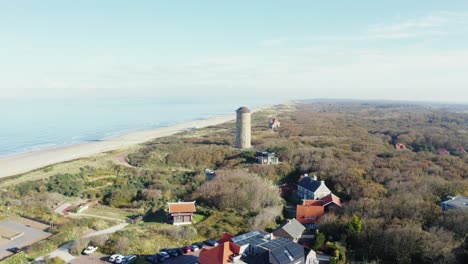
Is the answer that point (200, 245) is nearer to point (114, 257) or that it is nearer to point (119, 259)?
point (119, 259)

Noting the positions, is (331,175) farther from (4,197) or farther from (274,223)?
(4,197)

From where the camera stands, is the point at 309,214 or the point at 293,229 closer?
the point at 293,229

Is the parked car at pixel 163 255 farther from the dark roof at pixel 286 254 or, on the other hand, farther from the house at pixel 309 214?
the house at pixel 309 214

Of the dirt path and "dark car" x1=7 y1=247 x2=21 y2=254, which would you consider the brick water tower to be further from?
"dark car" x1=7 y1=247 x2=21 y2=254

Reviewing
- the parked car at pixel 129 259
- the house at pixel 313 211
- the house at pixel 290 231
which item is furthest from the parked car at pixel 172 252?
the house at pixel 313 211

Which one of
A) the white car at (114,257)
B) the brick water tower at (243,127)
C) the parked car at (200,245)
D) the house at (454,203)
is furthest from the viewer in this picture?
the brick water tower at (243,127)

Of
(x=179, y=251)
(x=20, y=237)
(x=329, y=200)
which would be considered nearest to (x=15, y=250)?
(x=20, y=237)
